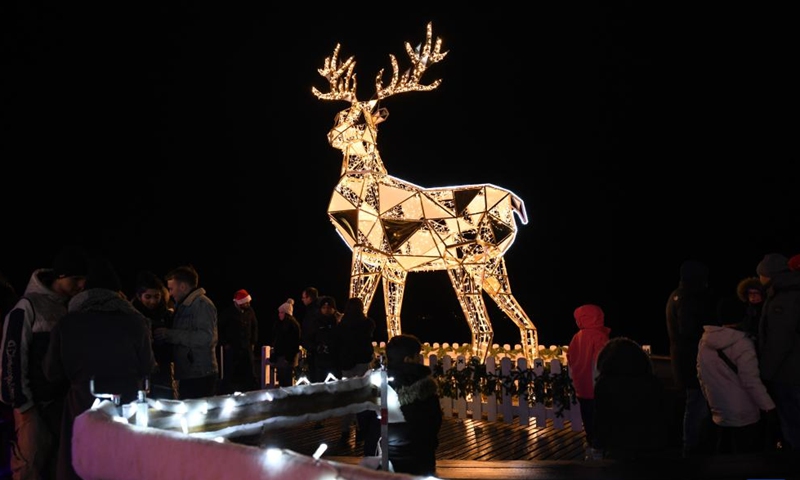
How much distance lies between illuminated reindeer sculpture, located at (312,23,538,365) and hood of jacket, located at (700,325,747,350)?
438cm

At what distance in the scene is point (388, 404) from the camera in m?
3.83

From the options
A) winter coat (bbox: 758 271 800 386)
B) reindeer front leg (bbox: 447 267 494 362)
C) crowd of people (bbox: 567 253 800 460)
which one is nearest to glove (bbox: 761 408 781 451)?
crowd of people (bbox: 567 253 800 460)

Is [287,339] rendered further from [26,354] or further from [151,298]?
[26,354]

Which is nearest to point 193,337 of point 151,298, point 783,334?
point 151,298

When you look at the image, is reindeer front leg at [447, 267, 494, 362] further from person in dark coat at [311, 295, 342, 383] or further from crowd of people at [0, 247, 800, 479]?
crowd of people at [0, 247, 800, 479]

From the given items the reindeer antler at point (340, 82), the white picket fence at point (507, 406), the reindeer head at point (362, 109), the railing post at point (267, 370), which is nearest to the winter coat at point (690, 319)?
the white picket fence at point (507, 406)

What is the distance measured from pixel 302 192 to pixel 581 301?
938 centimetres

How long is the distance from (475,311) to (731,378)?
15.6ft

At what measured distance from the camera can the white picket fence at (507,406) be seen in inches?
307

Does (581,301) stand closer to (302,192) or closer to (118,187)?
(302,192)

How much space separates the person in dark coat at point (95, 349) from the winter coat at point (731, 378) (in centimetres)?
399

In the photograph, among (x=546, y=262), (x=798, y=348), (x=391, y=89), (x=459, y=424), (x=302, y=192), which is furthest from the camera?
(x=302, y=192)

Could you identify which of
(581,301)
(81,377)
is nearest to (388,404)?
(81,377)

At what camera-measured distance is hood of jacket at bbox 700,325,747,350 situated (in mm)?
4980
